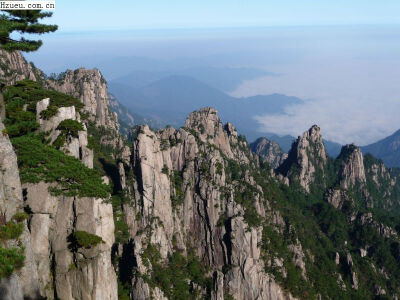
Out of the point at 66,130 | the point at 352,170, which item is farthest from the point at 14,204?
the point at 352,170

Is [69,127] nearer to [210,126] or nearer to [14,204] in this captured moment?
[14,204]

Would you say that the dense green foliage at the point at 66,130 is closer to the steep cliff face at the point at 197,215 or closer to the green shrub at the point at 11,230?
the green shrub at the point at 11,230

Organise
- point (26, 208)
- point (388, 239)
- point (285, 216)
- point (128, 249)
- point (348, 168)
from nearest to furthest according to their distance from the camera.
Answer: point (26, 208) → point (128, 249) → point (285, 216) → point (388, 239) → point (348, 168)

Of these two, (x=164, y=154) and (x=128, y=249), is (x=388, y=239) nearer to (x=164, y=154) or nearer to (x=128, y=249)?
(x=164, y=154)

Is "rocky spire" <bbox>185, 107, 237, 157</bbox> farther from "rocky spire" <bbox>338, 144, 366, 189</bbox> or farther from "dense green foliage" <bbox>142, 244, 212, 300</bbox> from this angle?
"rocky spire" <bbox>338, 144, 366, 189</bbox>

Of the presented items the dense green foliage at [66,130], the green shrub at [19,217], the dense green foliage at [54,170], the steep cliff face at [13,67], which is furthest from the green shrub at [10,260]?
the steep cliff face at [13,67]

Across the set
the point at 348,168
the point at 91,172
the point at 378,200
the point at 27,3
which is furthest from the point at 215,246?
the point at 378,200

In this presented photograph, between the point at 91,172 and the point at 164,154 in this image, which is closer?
the point at 91,172
